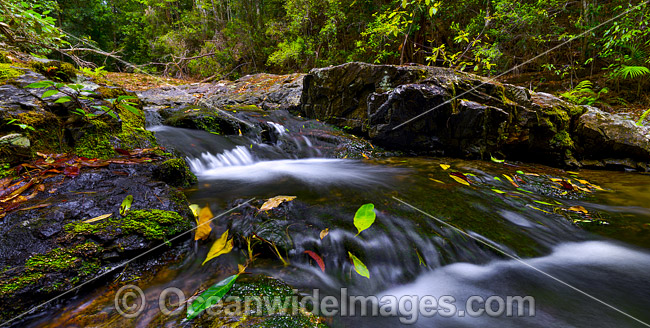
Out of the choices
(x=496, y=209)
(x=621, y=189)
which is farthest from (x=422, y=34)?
(x=496, y=209)

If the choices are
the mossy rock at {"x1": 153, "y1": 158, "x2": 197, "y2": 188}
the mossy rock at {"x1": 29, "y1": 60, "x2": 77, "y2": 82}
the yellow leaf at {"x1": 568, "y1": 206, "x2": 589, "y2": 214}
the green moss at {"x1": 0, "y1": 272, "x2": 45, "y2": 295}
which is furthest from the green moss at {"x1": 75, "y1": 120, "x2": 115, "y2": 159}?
the yellow leaf at {"x1": 568, "y1": 206, "x2": 589, "y2": 214}

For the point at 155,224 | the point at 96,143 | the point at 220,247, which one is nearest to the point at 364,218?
the point at 220,247

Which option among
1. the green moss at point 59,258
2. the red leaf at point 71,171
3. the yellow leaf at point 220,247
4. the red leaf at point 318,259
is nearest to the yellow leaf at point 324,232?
the red leaf at point 318,259

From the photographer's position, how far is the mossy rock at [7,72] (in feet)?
7.97

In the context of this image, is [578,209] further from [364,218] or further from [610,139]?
[610,139]

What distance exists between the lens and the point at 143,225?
1.60 meters

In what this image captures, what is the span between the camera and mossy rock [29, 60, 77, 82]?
2.89 metres

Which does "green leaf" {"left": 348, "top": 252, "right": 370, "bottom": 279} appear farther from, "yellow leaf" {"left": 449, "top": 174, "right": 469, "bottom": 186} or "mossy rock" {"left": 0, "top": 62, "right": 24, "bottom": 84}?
"mossy rock" {"left": 0, "top": 62, "right": 24, "bottom": 84}

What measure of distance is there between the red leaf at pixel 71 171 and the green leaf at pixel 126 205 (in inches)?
27.6

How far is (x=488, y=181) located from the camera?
10.8ft

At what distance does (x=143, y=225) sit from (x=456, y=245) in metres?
2.29

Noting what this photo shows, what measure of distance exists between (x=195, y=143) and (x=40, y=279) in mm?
3333

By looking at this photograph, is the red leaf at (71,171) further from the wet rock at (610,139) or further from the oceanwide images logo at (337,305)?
the wet rock at (610,139)

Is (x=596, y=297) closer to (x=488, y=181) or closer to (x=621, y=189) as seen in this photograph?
(x=488, y=181)
